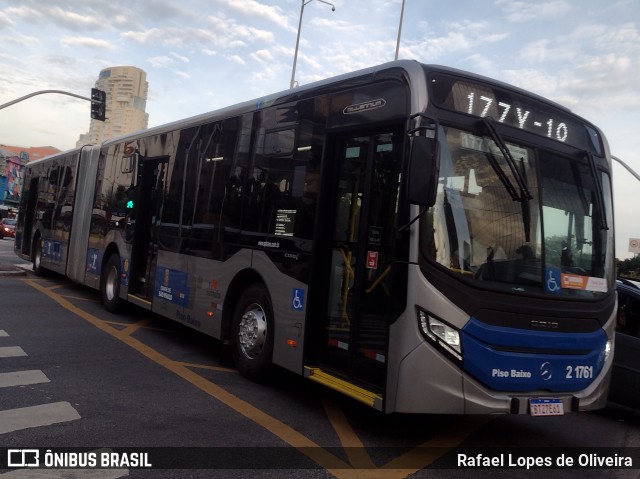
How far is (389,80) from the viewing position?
16.5 ft

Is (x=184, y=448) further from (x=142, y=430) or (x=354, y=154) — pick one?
(x=354, y=154)

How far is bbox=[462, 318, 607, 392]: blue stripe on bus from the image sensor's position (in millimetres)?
4496

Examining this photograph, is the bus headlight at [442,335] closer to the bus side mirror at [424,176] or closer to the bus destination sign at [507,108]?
the bus side mirror at [424,176]

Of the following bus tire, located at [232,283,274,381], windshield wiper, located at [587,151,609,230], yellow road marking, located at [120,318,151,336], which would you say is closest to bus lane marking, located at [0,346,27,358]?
yellow road marking, located at [120,318,151,336]

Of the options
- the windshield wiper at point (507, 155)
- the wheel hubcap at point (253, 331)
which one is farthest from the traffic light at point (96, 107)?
the windshield wiper at point (507, 155)

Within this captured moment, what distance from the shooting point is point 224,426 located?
5.01 m

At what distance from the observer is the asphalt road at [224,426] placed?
4.30 m

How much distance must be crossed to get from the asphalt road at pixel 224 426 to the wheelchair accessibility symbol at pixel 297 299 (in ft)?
3.28

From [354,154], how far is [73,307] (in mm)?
7661

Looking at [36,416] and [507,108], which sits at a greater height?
[507,108]

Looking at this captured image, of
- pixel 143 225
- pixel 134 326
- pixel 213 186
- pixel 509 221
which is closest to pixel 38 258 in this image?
pixel 134 326

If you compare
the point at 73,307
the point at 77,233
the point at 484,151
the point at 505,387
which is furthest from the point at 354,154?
the point at 77,233

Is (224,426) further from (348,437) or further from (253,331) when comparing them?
(253,331)

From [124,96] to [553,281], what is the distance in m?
94.6
